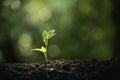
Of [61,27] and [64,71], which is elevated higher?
[61,27]

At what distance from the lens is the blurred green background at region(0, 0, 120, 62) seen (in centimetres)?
834

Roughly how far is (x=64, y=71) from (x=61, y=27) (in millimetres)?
6930

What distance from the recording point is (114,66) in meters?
2.00

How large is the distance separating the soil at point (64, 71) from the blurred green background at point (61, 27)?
243 inches

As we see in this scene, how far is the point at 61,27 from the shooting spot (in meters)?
8.92

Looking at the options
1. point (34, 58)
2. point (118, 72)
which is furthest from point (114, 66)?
point (34, 58)

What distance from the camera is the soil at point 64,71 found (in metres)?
1.91

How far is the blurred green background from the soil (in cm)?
618

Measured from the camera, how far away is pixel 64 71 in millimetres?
2014

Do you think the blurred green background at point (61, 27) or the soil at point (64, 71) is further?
the blurred green background at point (61, 27)

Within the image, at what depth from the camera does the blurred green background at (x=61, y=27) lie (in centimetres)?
834

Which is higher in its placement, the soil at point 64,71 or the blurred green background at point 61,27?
the blurred green background at point 61,27

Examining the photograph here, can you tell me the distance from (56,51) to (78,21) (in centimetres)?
123

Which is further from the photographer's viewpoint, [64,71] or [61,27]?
[61,27]
